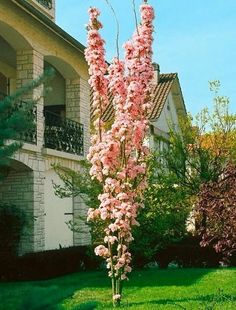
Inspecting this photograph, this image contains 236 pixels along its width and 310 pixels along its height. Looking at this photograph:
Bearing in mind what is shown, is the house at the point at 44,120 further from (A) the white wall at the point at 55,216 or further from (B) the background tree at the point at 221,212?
(B) the background tree at the point at 221,212

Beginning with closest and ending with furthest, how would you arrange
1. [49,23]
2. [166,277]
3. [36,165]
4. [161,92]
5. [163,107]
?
[166,277] → [49,23] → [36,165] → [163,107] → [161,92]

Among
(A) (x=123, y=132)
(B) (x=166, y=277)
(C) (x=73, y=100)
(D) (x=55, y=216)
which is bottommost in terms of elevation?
(B) (x=166, y=277)

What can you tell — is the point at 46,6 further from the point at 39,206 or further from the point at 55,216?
the point at 39,206

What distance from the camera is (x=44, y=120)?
59.9ft

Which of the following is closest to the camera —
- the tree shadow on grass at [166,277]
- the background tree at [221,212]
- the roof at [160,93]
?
the background tree at [221,212]

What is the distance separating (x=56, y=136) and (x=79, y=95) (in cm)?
247

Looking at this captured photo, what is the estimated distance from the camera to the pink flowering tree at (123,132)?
980 centimetres

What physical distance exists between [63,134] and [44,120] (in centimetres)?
86

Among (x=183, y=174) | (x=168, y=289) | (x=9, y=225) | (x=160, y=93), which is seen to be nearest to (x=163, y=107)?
(x=160, y=93)

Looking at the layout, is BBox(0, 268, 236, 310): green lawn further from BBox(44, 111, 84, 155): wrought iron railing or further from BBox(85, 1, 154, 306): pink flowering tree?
BBox(44, 111, 84, 155): wrought iron railing

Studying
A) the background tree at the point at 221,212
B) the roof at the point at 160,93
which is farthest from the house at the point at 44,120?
the roof at the point at 160,93

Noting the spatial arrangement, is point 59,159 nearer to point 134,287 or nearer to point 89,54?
point 134,287

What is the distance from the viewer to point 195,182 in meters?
23.2

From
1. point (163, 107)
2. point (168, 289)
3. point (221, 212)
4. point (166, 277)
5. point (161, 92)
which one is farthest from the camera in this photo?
point (161, 92)
